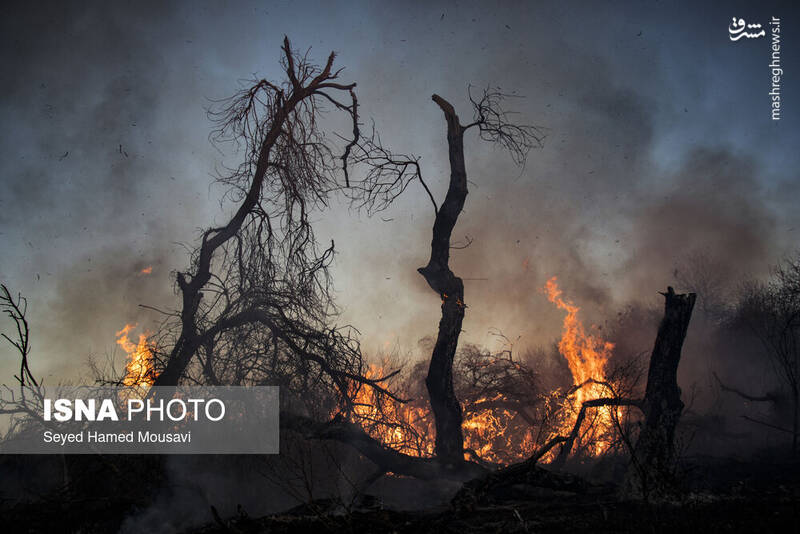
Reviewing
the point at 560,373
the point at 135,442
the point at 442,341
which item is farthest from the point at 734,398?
the point at 135,442

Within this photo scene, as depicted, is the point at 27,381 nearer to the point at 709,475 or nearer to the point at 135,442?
the point at 135,442

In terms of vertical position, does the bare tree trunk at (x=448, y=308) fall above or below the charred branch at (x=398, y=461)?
above

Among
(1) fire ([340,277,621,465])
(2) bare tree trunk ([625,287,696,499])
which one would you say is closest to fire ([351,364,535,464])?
(1) fire ([340,277,621,465])

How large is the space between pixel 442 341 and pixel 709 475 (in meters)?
5.65

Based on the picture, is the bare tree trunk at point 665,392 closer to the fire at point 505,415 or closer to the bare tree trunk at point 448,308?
the fire at point 505,415

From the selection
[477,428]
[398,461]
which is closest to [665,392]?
[398,461]

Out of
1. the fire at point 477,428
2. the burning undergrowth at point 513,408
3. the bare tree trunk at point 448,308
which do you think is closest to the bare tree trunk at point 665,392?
the burning undergrowth at point 513,408

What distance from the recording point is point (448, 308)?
903cm

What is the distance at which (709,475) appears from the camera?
29.5ft

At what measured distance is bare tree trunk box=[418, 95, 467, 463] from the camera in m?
8.69

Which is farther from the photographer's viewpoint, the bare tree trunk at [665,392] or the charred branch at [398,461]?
the charred branch at [398,461]

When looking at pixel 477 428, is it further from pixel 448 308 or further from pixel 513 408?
pixel 448 308

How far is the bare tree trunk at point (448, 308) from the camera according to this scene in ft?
28.5

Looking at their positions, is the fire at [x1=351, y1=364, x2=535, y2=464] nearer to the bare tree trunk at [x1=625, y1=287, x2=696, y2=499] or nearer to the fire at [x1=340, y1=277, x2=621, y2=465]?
the fire at [x1=340, y1=277, x2=621, y2=465]
